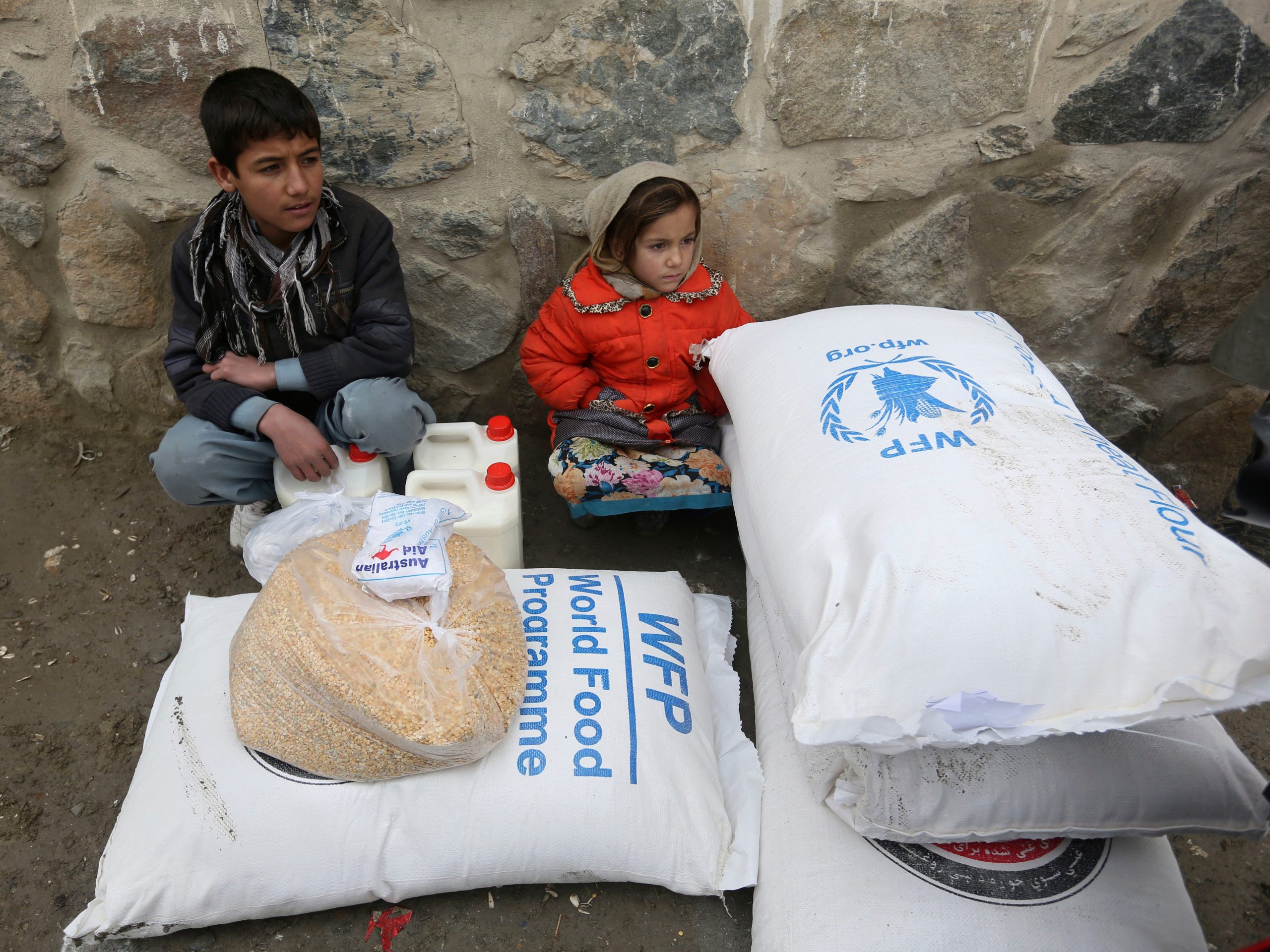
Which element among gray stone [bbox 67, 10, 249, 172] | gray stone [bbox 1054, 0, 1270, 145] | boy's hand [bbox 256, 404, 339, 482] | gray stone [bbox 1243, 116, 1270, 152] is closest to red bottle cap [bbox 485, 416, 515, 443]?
boy's hand [bbox 256, 404, 339, 482]

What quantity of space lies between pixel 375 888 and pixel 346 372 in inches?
36.9

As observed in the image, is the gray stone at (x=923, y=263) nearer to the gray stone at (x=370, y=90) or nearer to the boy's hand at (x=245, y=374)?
the gray stone at (x=370, y=90)

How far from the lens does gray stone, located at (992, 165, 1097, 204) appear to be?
168cm

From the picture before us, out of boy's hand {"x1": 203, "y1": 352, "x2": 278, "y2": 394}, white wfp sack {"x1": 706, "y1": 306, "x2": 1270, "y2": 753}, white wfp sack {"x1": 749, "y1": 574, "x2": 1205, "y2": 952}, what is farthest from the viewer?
boy's hand {"x1": 203, "y1": 352, "x2": 278, "y2": 394}

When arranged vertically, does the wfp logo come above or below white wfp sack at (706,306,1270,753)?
above

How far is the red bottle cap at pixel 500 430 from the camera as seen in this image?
5.43 feet

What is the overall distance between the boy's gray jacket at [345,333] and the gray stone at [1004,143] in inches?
49.3

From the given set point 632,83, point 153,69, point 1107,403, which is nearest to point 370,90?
point 153,69

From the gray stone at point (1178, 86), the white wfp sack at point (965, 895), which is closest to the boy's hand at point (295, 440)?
the white wfp sack at point (965, 895)

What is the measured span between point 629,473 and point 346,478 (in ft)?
1.92

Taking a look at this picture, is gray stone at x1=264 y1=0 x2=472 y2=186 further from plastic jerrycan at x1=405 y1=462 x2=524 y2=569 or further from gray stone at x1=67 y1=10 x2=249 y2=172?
plastic jerrycan at x1=405 y1=462 x2=524 y2=569

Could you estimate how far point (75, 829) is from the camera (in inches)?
53.0

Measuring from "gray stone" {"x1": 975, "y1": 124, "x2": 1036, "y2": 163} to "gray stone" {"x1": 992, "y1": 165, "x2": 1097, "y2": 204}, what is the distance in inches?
2.0

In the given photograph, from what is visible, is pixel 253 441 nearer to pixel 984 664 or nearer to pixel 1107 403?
pixel 984 664
